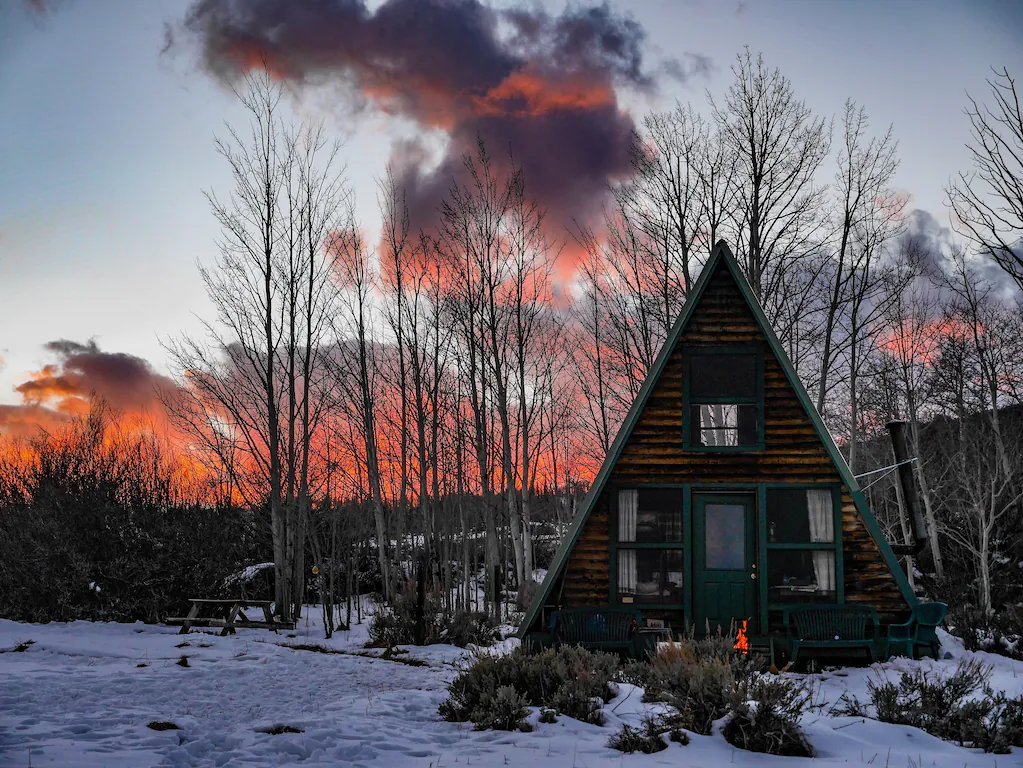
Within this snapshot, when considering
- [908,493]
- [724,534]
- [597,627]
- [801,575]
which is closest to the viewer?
[597,627]

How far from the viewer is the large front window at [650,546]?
11.6 m

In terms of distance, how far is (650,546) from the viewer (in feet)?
38.2

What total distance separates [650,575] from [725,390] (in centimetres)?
328

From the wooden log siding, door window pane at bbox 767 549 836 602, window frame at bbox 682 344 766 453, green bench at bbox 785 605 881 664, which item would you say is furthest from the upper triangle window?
green bench at bbox 785 605 881 664

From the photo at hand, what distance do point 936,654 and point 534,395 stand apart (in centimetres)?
1685

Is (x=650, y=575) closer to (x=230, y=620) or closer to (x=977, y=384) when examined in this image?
(x=230, y=620)

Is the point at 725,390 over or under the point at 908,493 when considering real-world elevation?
over

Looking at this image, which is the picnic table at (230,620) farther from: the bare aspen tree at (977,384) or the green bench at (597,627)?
the bare aspen tree at (977,384)

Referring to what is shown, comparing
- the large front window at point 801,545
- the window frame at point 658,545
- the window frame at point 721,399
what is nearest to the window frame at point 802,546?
the large front window at point 801,545

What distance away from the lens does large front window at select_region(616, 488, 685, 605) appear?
458 inches

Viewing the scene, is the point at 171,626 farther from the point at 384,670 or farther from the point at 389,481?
the point at 389,481

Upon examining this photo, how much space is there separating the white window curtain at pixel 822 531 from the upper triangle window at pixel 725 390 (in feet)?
4.28

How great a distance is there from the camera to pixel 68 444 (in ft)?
85.3

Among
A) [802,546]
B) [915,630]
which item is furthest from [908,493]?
[915,630]
